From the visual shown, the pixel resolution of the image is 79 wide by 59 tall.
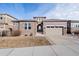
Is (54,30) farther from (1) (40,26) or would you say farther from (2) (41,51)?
(2) (41,51)

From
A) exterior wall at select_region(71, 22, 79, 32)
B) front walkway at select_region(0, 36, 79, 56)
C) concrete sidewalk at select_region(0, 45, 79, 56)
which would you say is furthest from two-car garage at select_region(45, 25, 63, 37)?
concrete sidewalk at select_region(0, 45, 79, 56)

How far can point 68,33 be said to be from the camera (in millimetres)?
9773

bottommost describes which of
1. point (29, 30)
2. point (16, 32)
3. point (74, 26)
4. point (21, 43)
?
point (21, 43)

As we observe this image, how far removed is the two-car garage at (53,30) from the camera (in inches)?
370

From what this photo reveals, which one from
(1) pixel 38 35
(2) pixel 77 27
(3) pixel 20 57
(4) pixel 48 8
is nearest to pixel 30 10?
(4) pixel 48 8

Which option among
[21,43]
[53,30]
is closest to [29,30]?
[53,30]

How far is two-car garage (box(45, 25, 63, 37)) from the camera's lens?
939 cm

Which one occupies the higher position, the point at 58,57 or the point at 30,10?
the point at 30,10

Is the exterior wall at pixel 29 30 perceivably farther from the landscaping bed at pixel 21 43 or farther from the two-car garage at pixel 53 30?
the landscaping bed at pixel 21 43

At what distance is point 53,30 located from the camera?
9758mm

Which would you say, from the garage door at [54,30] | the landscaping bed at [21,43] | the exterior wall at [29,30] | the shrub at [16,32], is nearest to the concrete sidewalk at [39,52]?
the landscaping bed at [21,43]

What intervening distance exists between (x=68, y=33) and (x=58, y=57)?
667cm

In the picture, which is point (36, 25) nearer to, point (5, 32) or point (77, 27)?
point (5, 32)

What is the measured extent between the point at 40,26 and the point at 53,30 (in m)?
0.93
